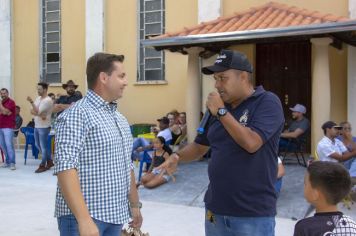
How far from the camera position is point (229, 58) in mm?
3127

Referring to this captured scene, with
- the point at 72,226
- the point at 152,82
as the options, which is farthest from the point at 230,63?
the point at 152,82

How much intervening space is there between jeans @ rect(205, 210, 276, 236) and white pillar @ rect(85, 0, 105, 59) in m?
11.1

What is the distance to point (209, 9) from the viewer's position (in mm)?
12055

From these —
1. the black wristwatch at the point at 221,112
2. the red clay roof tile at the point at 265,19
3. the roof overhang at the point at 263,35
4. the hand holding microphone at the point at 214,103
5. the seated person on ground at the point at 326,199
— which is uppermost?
the red clay roof tile at the point at 265,19

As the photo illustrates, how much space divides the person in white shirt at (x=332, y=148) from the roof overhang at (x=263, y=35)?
1.95 metres

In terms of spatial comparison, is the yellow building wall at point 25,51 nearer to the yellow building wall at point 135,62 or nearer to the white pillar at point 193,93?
the yellow building wall at point 135,62

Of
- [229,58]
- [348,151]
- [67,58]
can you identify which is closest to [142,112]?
[67,58]

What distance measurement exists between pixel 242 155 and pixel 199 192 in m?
5.35

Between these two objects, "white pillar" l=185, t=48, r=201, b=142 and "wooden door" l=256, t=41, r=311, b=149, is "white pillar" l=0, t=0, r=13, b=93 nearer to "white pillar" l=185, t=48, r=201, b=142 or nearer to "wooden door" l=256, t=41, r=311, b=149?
"white pillar" l=185, t=48, r=201, b=142

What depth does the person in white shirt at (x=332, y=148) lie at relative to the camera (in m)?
7.42

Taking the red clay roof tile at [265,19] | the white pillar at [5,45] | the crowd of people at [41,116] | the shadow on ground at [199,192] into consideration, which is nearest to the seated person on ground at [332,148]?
the shadow on ground at [199,192]

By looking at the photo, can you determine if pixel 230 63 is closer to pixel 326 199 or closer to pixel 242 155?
pixel 242 155

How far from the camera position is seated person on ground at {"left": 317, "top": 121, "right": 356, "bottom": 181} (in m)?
7.42

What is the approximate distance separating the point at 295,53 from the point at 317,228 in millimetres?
9453
